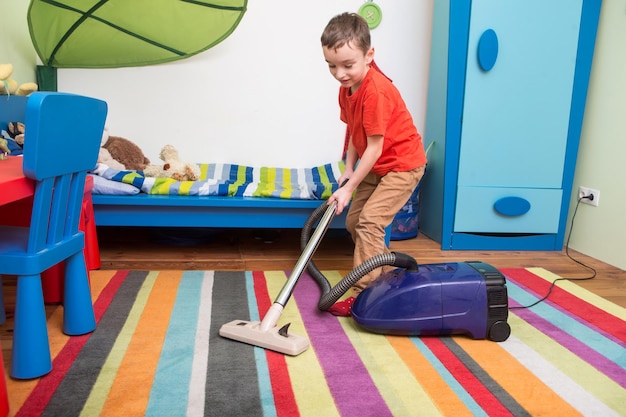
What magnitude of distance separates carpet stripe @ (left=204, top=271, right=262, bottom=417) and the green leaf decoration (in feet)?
5.00

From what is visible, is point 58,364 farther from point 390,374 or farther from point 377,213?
point 377,213

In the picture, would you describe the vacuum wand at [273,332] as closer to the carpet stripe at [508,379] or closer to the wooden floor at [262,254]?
the carpet stripe at [508,379]

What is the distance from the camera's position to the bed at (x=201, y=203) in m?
2.30

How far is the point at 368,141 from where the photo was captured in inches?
72.1

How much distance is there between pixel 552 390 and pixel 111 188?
184 centimetres

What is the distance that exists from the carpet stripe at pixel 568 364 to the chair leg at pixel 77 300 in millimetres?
1287

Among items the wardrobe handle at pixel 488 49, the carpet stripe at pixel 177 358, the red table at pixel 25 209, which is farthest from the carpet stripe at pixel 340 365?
the wardrobe handle at pixel 488 49

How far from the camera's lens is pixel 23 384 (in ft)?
4.13

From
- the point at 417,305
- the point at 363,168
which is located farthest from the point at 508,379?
the point at 363,168

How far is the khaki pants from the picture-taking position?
189cm

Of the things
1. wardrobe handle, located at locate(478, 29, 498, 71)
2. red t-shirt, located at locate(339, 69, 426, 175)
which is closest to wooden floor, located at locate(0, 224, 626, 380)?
red t-shirt, located at locate(339, 69, 426, 175)

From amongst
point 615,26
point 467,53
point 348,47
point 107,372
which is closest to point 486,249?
point 467,53

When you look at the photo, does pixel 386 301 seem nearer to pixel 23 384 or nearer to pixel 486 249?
pixel 23 384

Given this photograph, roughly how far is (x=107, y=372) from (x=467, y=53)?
2167mm
